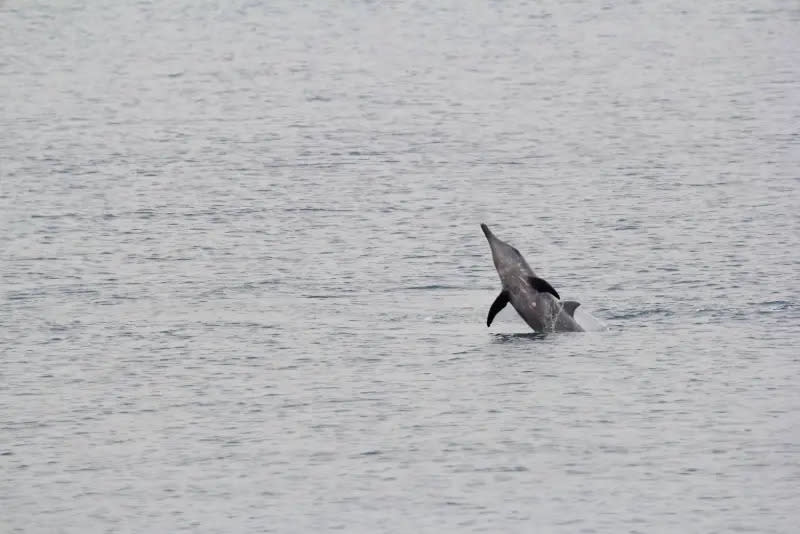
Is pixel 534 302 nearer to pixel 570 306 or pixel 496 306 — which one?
pixel 570 306

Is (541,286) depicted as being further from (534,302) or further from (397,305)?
(397,305)

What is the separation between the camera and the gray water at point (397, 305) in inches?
1014

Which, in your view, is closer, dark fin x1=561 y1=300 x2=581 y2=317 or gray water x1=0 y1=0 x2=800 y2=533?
gray water x1=0 y1=0 x2=800 y2=533

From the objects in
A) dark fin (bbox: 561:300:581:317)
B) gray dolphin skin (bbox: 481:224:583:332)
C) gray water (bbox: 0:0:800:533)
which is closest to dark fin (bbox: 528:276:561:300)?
gray dolphin skin (bbox: 481:224:583:332)

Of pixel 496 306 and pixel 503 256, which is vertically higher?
pixel 503 256

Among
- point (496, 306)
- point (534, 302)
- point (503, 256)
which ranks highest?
point (503, 256)

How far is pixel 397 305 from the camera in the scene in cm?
3547

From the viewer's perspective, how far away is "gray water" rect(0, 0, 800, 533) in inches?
1014

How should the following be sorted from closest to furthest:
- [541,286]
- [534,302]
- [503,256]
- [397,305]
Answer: [541,286]
[534,302]
[503,256]
[397,305]

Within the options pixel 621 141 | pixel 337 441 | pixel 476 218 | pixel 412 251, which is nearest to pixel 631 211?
pixel 476 218

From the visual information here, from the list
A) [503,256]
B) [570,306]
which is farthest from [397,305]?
[570,306]

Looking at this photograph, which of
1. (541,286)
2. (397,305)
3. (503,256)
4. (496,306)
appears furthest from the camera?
(397,305)

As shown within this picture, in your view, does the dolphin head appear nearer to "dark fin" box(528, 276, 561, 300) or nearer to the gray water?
"dark fin" box(528, 276, 561, 300)

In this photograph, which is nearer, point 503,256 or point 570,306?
point 570,306
